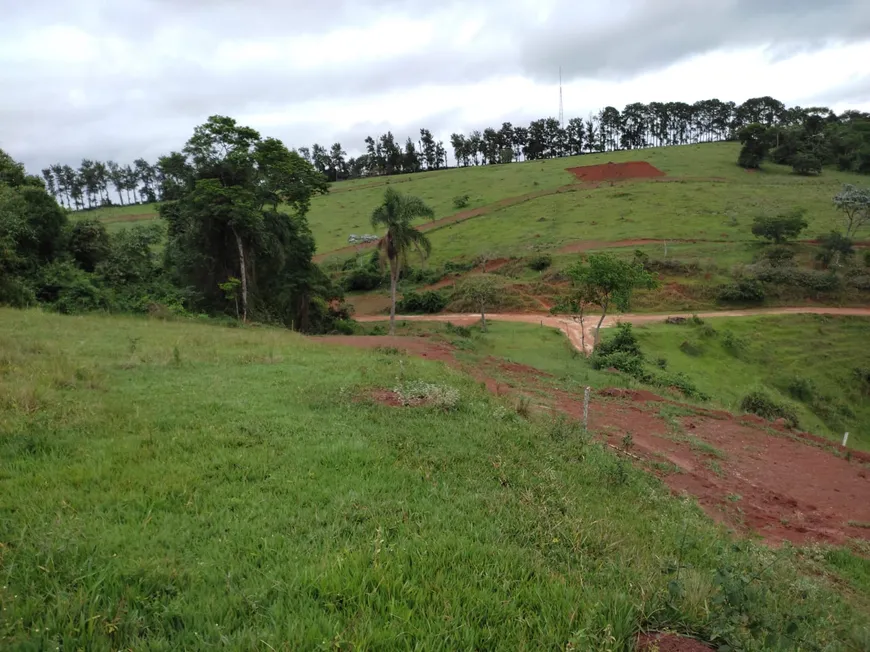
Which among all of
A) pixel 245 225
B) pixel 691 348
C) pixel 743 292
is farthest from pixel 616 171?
pixel 245 225

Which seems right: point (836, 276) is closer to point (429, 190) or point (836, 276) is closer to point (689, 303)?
point (689, 303)

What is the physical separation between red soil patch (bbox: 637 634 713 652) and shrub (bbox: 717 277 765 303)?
3889 cm

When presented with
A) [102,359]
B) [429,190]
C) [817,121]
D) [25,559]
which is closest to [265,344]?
[102,359]

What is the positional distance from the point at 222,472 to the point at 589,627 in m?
4.36

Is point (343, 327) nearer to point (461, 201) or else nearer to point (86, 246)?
point (86, 246)

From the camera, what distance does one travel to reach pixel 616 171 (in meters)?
80.3

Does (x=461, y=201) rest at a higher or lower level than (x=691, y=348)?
higher

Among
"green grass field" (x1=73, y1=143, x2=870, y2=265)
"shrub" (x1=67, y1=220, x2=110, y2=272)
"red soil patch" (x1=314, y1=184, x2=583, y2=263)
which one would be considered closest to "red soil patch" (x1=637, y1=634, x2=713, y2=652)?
"shrub" (x1=67, y1=220, x2=110, y2=272)

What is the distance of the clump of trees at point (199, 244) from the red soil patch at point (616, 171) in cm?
5903

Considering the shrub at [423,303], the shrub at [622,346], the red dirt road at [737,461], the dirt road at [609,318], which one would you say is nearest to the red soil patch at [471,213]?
the shrub at [423,303]

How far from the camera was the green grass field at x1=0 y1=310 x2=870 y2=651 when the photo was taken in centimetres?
346

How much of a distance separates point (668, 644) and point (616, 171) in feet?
281

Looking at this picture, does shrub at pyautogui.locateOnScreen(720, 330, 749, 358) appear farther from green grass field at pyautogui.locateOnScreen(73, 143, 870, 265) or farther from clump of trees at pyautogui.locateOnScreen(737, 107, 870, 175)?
clump of trees at pyautogui.locateOnScreen(737, 107, 870, 175)

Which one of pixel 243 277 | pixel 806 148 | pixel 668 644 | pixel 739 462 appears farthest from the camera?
pixel 806 148
